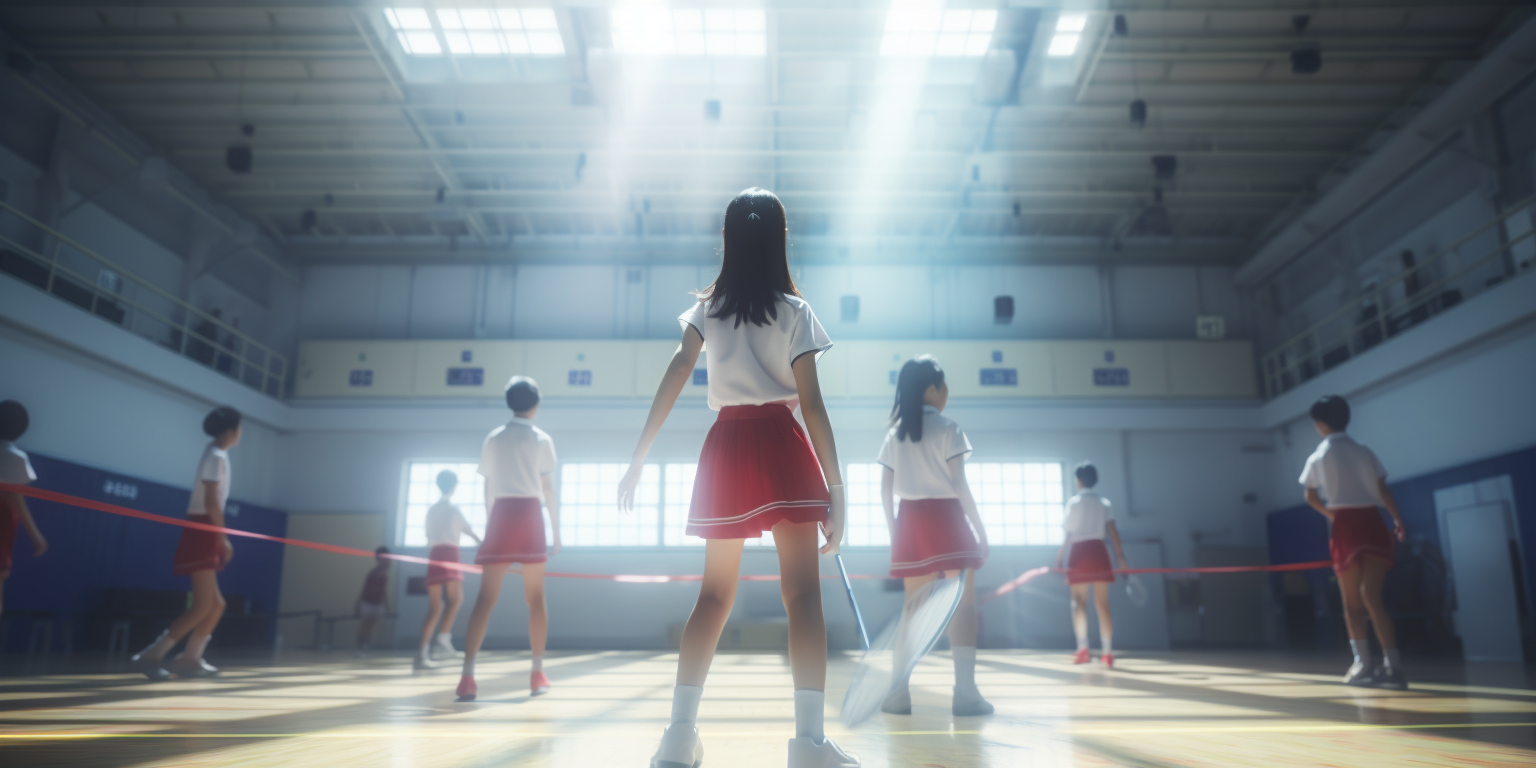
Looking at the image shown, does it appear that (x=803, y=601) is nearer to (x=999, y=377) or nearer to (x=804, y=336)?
(x=804, y=336)

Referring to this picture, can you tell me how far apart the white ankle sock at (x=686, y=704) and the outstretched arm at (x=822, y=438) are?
0.41 m

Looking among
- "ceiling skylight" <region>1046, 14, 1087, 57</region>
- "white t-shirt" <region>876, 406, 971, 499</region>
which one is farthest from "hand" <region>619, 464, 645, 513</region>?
"ceiling skylight" <region>1046, 14, 1087, 57</region>

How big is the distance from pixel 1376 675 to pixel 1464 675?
1.53 metres

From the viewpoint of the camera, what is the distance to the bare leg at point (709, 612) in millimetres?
1757

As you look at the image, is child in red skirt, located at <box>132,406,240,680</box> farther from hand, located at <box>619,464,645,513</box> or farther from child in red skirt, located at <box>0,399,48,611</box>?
hand, located at <box>619,464,645,513</box>

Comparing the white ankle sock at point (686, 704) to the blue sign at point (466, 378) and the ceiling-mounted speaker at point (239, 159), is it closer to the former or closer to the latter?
the ceiling-mounted speaker at point (239, 159)

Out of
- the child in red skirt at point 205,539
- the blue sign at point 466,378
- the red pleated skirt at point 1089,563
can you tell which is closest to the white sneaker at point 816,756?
the child in red skirt at point 205,539

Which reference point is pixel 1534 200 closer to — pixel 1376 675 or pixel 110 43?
pixel 1376 675

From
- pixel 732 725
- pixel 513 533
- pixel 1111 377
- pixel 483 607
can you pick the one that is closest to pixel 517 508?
pixel 513 533

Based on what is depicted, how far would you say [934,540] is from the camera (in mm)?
3143

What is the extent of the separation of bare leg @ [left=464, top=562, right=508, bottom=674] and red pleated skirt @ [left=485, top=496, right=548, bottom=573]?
0.20 feet

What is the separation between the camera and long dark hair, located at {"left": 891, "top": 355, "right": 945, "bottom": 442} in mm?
3264

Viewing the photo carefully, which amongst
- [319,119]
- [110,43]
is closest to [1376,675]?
[319,119]

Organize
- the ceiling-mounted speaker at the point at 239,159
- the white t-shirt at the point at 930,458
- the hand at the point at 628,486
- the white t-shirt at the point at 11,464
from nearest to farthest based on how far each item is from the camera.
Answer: the hand at the point at 628,486 → the white t-shirt at the point at 930,458 → the white t-shirt at the point at 11,464 → the ceiling-mounted speaker at the point at 239,159
